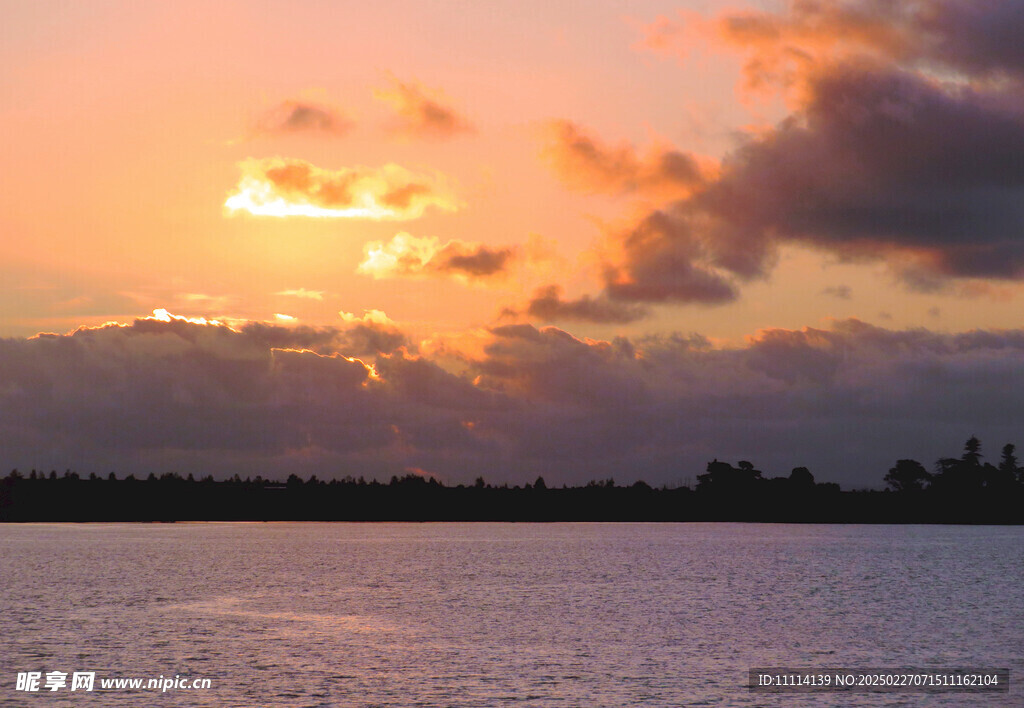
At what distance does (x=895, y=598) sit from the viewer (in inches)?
4478

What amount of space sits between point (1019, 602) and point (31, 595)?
333 ft

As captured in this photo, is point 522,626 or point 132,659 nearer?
point 132,659

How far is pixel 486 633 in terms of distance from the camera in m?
77.2

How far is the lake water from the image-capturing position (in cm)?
5369

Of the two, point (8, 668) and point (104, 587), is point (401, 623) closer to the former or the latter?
point (8, 668)

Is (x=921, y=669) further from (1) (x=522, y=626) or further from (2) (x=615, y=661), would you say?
(1) (x=522, y=626)

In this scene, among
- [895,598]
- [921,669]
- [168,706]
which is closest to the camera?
[168,706]

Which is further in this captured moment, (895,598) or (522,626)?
(895,598)

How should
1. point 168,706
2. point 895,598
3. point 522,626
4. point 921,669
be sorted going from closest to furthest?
point 168,706
point 921,669
point 522,626
point 895,598

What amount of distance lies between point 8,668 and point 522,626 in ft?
123

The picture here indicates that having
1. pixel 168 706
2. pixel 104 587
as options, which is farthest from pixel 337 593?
pixel 168 706

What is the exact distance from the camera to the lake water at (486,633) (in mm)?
53688

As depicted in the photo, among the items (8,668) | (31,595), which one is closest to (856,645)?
(8,668)

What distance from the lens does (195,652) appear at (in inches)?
2613
